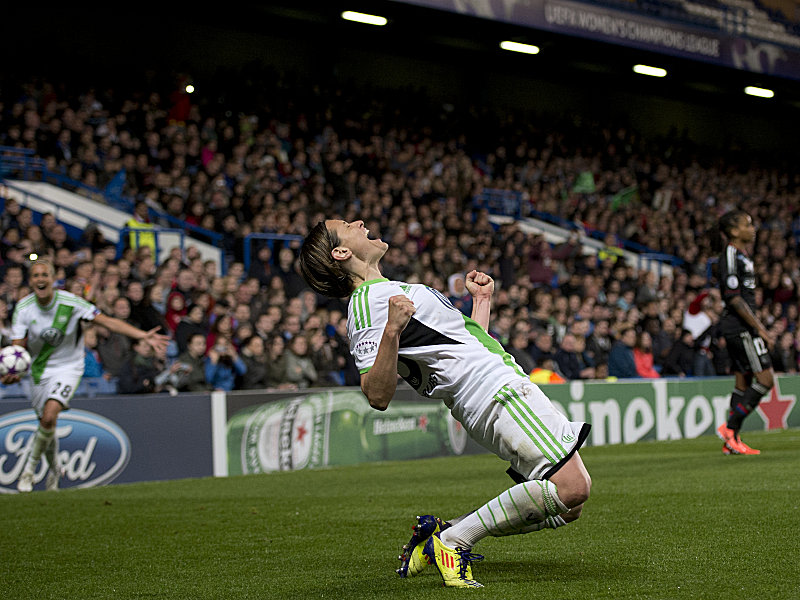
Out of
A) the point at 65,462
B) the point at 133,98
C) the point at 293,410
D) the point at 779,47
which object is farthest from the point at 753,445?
the point at 779,47

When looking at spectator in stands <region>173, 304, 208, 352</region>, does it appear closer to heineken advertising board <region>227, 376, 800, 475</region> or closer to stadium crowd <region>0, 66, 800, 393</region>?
stadium crowd <region>0, 66, 800, 393</region>

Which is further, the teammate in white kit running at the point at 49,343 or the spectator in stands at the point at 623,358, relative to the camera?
the spectator in stands at the point at 623,358

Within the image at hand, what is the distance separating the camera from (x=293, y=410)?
12336 mm

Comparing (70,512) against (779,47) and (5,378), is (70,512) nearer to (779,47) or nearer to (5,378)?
(5,378)

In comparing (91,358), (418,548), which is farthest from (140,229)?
(418,548)

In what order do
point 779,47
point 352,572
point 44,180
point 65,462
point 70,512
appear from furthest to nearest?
point 779,47
point 44,180
point 65,462
point 70,512
point 352,572

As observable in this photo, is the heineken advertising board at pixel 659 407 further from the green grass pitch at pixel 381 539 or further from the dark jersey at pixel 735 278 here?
the green grass pitch at pixel 381 539

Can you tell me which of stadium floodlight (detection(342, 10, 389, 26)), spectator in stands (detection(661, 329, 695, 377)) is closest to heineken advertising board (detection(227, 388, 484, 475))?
spectator in stands (detection(661, 329, 695, 377))

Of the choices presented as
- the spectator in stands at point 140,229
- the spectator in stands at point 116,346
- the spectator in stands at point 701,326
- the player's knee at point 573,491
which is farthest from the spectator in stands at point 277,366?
the player's knee at point 573,491

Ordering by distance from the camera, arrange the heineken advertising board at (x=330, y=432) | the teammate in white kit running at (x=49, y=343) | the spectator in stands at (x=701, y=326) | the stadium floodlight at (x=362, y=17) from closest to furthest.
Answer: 1. the teammate in white kit running at (x=49, y=343)
2. the heineken advertising board at (x=330, y=432)
3. the spectator in stands at (x=701, y=326)
4. the stadium floodlight at (x=362, y=17)

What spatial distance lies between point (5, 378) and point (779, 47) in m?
20.8

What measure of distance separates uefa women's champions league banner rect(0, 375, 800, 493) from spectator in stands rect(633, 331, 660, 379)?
88 cm

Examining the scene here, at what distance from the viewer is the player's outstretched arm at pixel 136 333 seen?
866 centimetres

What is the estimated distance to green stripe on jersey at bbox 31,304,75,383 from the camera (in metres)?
9.98
